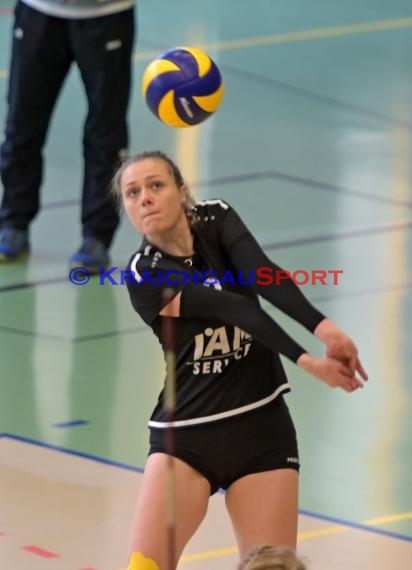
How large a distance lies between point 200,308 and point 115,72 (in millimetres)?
4845

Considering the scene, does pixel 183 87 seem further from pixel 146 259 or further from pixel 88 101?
pixel 88 101

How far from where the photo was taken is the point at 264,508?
186 inches

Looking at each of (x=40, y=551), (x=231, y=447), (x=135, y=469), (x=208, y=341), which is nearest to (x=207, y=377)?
(x=208, y=341)

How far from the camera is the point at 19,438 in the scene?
7.06 meters

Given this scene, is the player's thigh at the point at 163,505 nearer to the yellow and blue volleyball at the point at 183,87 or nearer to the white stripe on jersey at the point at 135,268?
the white stripe on jersey at the point at 135,268

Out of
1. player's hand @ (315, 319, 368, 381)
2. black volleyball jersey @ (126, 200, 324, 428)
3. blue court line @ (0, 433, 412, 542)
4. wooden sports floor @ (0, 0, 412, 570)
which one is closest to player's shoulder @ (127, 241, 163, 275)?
black volleyball jersey @ (126, 200, 324, 428)

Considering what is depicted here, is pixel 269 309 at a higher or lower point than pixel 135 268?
lower

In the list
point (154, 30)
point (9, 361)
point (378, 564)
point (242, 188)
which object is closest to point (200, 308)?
point (378, 564)

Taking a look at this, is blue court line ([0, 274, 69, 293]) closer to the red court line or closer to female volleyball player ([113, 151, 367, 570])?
the red court line

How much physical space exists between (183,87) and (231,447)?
99.8 inches

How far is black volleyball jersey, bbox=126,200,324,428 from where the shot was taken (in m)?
4.80

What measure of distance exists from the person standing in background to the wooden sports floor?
275 mm

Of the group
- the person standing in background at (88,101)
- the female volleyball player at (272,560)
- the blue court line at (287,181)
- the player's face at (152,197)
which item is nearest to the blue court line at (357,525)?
the player's face at (152,197)

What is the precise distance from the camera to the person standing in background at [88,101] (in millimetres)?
9250
